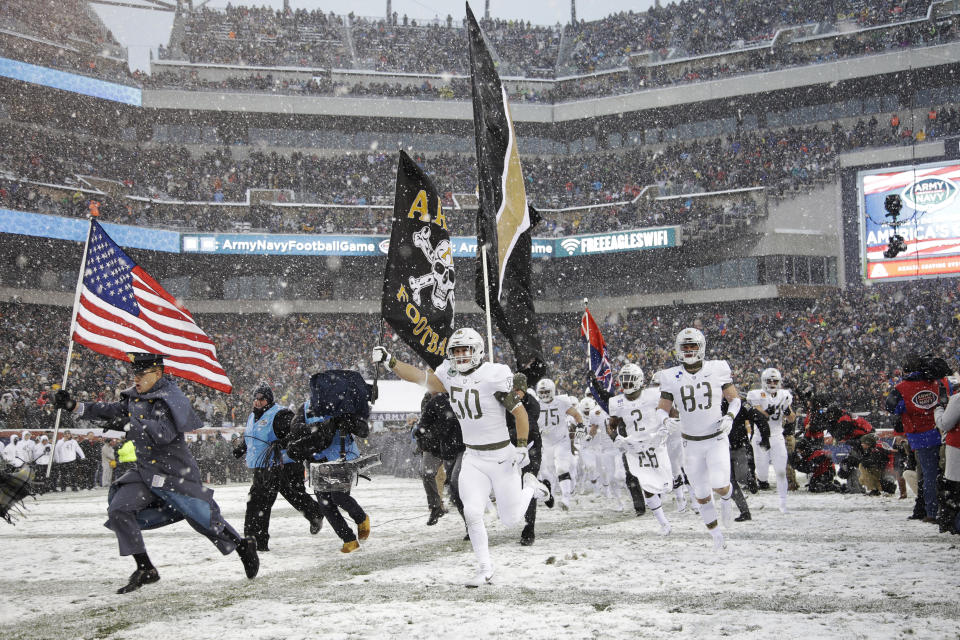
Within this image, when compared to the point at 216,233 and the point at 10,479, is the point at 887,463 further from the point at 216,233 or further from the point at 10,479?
the point at 216,233

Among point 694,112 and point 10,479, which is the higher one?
point 694,112

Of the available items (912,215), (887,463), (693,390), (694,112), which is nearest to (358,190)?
(694,112)

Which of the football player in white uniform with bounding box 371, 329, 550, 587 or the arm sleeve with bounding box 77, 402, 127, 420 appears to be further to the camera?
the football player in white uniform with bounding box 371, 329, 550, 587

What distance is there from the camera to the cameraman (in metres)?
9.88

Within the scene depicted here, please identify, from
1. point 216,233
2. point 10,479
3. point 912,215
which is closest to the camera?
point 10,479

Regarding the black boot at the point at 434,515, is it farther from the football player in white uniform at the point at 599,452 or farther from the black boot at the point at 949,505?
the black boot at the point at 949,505

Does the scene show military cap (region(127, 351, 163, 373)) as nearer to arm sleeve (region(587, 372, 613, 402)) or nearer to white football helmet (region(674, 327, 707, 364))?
white football helmet (region(674, 327, 707, 364))

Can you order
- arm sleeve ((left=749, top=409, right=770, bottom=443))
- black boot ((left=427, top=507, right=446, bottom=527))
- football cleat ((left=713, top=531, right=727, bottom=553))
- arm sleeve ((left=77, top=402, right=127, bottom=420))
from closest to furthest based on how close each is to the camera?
arm sleeve ((left=77, top=402, right=127, bottom=420)), football cleat ((left=713, top=531, right=727, bottom=553)), black boot ((left=427, top=507, right=446, bottom=527)), arm sleeve ((left=749, top=409, right=770, bottom=443))

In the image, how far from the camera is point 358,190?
42.9m

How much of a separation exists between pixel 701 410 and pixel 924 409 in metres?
2.89

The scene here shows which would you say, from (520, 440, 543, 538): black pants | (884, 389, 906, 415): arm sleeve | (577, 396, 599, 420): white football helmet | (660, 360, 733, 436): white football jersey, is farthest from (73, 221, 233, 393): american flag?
(884, 389, 906, 415): arm sleeve

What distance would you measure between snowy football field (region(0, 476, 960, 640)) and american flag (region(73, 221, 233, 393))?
2260 millimetres

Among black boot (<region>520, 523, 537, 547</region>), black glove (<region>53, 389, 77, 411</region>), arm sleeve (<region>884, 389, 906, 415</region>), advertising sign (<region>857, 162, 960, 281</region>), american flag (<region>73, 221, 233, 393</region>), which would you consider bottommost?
black boot (<region>520, 523, 537, 547</region>)

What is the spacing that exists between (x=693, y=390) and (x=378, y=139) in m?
39.1
